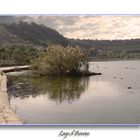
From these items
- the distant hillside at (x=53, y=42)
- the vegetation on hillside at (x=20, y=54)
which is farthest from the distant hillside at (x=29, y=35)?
the vegetation on hillside at (x=20, y=54)

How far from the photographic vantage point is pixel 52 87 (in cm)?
829

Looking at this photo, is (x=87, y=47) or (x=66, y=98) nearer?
(x=87, y=47)

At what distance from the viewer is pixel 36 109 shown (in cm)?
672

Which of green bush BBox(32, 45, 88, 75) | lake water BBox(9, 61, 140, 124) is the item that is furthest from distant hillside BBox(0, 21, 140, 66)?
green bush BBox(32, 45, 88, 75)

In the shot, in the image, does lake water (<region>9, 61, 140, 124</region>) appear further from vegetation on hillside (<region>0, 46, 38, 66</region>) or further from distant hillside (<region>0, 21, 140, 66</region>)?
vegetation on hillside (<region>0, 46, 38, 66</region>)

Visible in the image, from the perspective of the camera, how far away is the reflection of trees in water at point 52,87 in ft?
25.5

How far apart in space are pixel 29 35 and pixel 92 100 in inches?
66.4

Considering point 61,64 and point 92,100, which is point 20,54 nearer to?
point 92,100

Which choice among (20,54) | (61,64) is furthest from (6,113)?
(61,64)

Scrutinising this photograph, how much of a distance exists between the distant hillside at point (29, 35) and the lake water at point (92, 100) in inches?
37.8

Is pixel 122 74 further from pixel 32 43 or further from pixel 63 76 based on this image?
pixel 32 43

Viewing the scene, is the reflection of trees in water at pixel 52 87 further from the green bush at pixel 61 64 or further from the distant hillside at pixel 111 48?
the distant hillside at pixel 111 48
